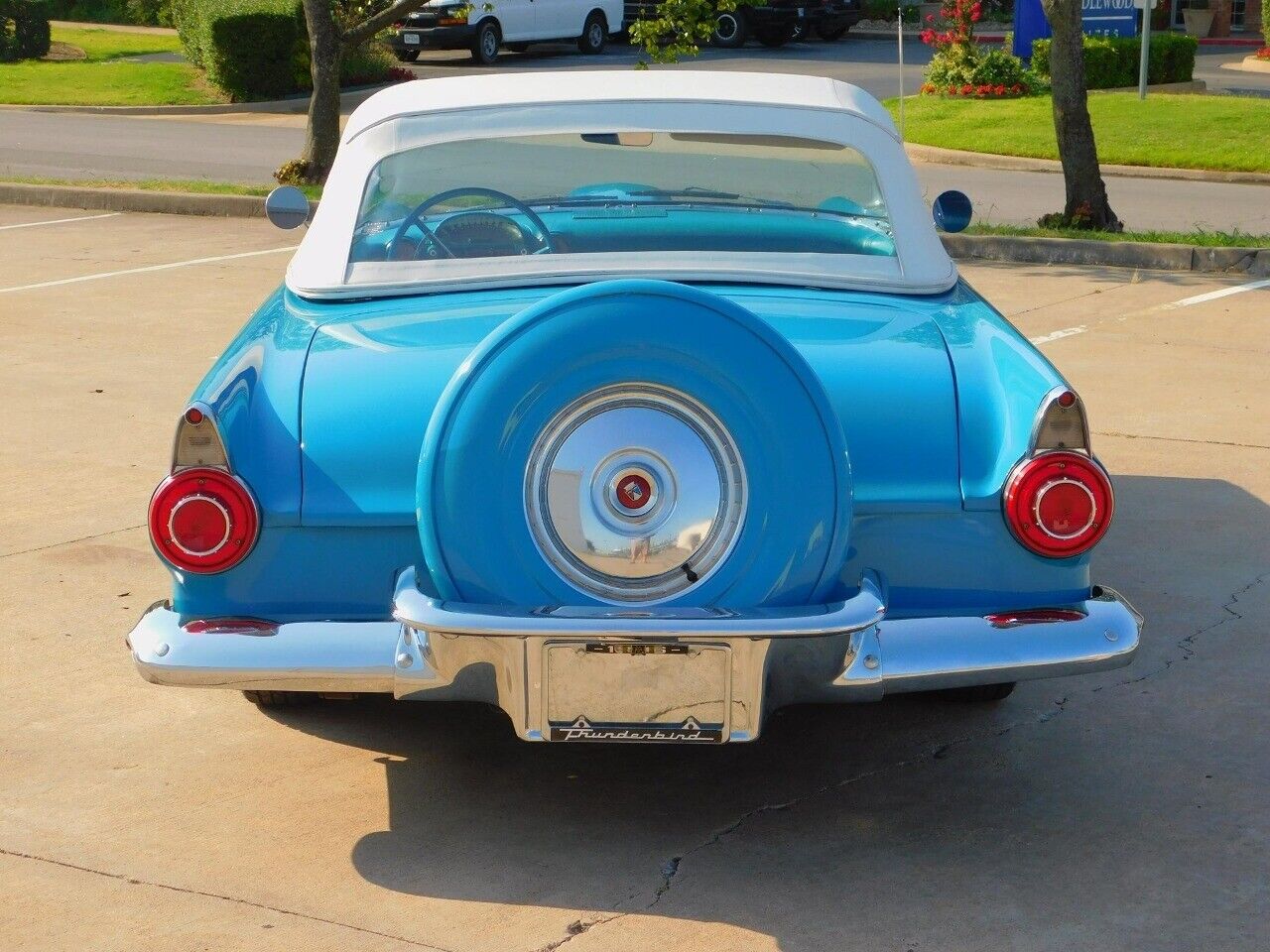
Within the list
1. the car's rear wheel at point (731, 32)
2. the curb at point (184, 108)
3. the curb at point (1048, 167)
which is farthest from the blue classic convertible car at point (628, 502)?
the car's rear wheel at point (731, 32)

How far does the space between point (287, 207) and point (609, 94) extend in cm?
128

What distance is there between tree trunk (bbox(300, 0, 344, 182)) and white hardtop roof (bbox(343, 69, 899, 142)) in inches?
431

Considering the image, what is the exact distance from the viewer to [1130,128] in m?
20.0

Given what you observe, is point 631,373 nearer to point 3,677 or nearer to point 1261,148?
point 3,677

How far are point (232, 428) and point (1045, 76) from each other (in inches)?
857

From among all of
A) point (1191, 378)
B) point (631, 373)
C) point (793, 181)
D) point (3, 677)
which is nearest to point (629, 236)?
point (793, 181)

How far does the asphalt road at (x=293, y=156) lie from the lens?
15203 millimetres

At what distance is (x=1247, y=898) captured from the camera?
3.65m

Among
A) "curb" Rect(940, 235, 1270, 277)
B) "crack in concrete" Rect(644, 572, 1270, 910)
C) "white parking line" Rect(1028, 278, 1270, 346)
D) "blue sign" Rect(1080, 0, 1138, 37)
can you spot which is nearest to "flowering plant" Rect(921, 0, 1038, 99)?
"blue sign" Rect(1080, 0, 1138, 37)

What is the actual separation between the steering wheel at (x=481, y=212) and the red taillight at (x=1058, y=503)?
60.3 inches

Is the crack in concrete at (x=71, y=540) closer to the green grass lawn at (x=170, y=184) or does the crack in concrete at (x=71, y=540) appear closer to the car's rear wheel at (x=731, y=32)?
the green grass lawn at (x=170, y=184)

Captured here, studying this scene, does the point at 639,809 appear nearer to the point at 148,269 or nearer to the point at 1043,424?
the point at 1043,424

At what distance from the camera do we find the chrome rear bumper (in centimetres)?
343

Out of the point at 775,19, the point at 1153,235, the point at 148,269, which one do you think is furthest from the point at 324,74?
the point at 775,19
